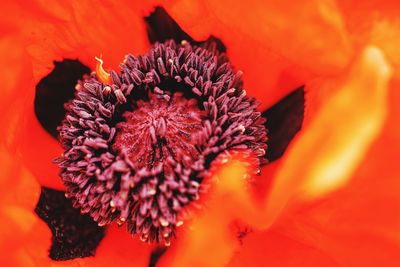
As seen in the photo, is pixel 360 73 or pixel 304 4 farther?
pixel 304 4

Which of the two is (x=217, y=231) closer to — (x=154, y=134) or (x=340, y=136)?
(x=340, y=136)

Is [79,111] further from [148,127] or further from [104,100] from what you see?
[148,127]

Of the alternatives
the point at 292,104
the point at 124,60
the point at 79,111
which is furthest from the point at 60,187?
the point at 292,104

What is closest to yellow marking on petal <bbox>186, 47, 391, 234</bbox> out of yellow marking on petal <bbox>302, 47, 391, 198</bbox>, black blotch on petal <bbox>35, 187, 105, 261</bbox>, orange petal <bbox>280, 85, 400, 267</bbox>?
yellow marking on petal <bbox>302, 47, 391, 198</bbox>

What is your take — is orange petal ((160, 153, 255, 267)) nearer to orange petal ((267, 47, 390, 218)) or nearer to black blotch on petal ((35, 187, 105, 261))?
orange petal ((267, 47, 390, 218))

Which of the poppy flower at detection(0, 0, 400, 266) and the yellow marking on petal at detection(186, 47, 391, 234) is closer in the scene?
the yellow marking on petal at detection(186, 47, 391, 234)

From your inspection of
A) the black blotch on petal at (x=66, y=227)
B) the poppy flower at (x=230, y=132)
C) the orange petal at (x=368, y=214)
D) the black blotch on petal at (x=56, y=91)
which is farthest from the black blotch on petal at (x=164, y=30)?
the orange petal at (x=368, y=214)
